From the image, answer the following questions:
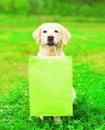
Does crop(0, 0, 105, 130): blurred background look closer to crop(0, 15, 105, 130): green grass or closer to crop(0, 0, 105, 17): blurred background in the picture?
crop(0, 15, 105, 130): green grass

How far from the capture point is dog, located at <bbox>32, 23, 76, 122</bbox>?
616cm

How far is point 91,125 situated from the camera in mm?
6242

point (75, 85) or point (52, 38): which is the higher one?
point (52, 38)

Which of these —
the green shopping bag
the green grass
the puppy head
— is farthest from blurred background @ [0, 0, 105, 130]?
the puppy head

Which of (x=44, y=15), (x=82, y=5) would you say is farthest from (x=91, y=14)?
(x=44, y=15)

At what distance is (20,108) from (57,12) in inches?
1150

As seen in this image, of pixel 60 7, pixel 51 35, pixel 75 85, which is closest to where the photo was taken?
pixel 51 35

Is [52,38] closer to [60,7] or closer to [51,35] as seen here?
[51,35]

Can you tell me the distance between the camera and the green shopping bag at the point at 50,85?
5.92m

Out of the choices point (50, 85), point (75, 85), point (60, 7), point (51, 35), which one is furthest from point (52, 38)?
point (60, 7)

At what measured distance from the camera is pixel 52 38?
613 cm

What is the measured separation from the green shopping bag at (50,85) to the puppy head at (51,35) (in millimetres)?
287

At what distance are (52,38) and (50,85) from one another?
0.56m

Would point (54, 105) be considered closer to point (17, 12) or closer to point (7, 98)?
point (7, 98)
